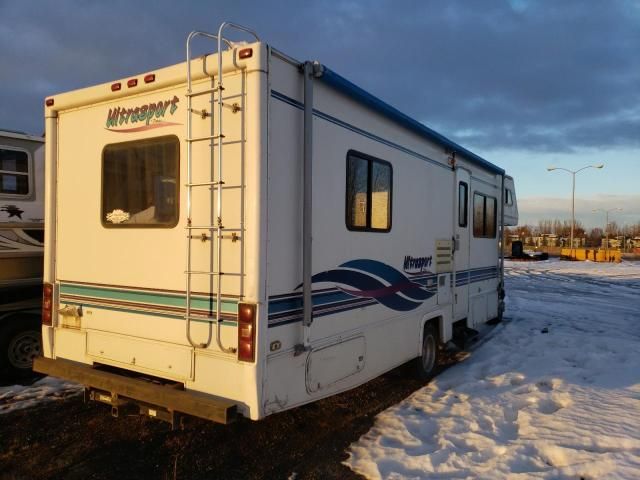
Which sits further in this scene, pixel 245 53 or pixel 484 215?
pixel 484 215

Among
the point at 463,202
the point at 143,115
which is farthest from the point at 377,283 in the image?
the point at 463,202

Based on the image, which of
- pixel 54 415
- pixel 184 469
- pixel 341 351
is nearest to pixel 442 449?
pixel 341 351

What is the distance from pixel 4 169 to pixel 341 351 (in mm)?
4500

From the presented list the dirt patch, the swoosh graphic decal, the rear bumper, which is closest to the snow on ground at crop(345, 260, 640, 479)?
the dirt patch

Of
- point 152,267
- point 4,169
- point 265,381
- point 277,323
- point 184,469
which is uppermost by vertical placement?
point 4,169

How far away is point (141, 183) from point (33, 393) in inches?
116

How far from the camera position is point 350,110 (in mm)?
4305

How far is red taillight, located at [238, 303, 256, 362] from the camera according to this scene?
3.36 meters

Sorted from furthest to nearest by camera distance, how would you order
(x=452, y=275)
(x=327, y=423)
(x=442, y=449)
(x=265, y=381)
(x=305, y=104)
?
1. (x=452, y=275)
2. (x=327, y=423)
3. (x=442, y=449)
4. (x=305, y=104)
5. (x=265, y=381)

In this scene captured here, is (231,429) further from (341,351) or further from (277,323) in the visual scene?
(277,323)

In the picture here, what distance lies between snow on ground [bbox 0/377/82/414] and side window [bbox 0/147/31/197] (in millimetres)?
2162

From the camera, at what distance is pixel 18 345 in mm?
5871

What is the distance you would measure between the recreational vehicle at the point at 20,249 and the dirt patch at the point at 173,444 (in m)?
1.14

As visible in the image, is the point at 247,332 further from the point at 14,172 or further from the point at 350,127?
Result: the point at 14,172
